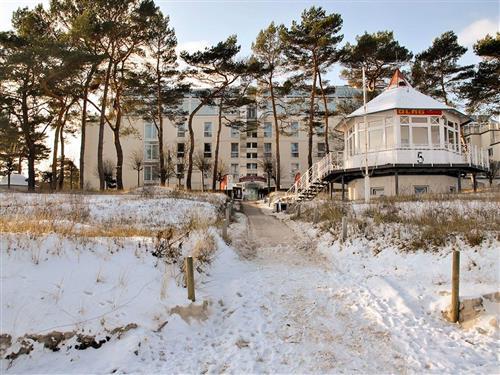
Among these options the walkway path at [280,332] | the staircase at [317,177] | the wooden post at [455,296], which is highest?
the staircase at [317,177]

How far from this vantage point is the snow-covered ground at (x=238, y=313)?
532 cm

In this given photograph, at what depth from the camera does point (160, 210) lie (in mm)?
18625

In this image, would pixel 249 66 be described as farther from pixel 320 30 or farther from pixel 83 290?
pixel 83 290

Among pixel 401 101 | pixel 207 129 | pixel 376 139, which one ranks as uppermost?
pixel 207 129

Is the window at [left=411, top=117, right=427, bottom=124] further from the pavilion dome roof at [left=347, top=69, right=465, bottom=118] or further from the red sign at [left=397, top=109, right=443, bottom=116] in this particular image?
the pavilion dome roof at [left=347, top=69, right=465, bottom=118]

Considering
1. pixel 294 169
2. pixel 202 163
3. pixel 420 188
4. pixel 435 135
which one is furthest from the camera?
pixel 294 169

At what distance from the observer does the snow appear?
22891mm

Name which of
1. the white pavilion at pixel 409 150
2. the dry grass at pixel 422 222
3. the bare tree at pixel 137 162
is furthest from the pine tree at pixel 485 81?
the bare tree at pixel 137 162

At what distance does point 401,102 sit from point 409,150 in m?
2.99

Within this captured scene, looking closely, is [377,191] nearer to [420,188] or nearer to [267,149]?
[420,188]

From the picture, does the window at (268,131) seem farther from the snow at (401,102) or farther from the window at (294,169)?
the snow at (401,102)

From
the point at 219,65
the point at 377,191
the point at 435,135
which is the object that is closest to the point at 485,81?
the point at 435,135

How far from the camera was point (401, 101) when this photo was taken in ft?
76.6

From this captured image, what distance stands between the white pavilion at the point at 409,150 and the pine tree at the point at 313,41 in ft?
30.5
